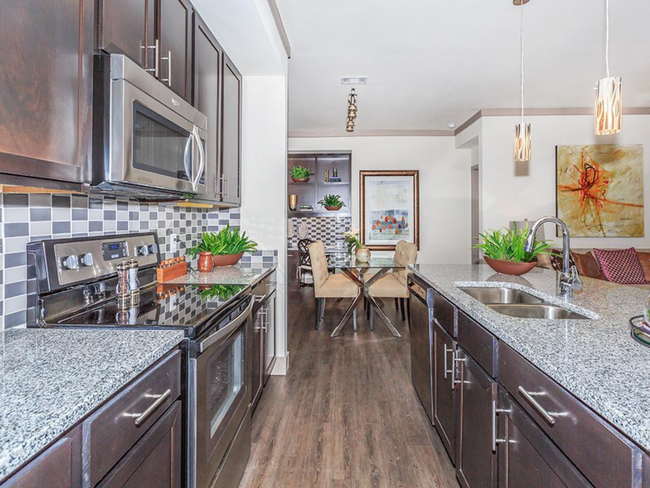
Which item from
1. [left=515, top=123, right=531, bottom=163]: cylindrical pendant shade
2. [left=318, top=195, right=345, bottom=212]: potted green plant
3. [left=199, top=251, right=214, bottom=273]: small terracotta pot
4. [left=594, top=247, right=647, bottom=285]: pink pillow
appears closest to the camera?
[left=199, top=251, right=214, bottom=273]: small terracotta pot

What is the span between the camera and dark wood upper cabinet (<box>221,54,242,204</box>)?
2391 mm

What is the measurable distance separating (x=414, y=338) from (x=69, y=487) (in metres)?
2.01

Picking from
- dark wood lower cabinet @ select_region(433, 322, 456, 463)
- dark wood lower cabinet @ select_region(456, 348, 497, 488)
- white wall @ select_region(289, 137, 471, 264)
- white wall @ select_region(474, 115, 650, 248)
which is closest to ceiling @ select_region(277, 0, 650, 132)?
white wall @ select_region(474, 115, 650, 248)

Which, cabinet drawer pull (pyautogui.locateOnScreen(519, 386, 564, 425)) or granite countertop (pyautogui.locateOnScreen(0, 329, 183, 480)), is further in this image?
cabinet drawer pull (pyautogui.locateOnScreen(519, 386, 564, 425))

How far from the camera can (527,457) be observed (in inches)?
38.8

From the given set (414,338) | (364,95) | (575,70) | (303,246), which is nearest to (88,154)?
(414,338)

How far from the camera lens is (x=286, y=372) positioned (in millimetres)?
2857

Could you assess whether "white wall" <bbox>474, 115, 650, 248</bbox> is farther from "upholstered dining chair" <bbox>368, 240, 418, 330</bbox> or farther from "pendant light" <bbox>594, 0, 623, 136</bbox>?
"pendant light" <bbox>594, 0, 623, 136</bbox>

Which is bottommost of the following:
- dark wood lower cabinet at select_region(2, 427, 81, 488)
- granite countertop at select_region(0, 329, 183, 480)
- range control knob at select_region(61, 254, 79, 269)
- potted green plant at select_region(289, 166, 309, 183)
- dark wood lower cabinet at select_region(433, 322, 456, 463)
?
dark wood lower cabinet at select_region(433, 322, 456, 463)

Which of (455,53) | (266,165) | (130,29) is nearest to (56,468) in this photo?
(130,29)

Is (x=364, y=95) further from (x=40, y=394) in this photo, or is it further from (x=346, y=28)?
(x=40, y=394)

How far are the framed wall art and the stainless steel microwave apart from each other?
4361mm

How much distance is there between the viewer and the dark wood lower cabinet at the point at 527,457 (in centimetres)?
82

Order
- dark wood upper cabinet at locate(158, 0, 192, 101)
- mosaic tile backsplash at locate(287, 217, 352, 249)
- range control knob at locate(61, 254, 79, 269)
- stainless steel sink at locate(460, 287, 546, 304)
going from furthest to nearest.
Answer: mosaic tile backsplash at locate(287, 217, 352, 249)
stainless steel sink at locate(460, 287, 546, 304)
dark wood upper cabinet at locate(158, 0, 192, 101)
range control knob at locate(61, 254, 79, 269)
